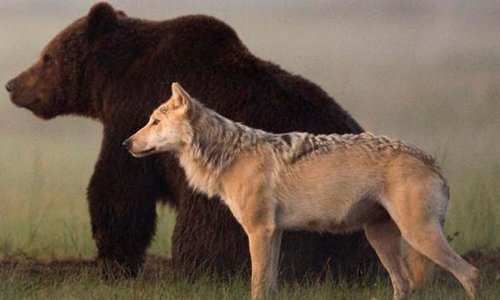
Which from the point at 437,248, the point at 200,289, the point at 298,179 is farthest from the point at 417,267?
the point at 200,289

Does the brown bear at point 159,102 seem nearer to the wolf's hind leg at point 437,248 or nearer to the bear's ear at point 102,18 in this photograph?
the bear's ear at point 102,18

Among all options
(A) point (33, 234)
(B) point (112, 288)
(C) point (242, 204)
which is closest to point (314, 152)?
(C) point (242, 204)

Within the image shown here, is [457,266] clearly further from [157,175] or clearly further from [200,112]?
[157,175]

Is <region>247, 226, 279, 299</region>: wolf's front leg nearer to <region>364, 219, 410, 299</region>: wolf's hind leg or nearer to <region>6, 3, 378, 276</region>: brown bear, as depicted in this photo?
<region>364, 219, 410, 299</region>: wolf's hind leg

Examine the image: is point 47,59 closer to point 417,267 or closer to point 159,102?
point 159,102

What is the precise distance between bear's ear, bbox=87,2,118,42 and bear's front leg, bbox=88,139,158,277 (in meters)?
0.94

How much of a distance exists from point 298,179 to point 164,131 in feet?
2.76

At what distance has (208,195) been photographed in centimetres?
880

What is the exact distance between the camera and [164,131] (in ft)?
28.2

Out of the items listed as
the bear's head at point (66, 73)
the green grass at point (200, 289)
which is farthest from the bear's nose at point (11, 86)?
the green grass at point (200, 289)

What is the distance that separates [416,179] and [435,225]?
11.7 inches

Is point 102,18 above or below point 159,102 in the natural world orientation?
above

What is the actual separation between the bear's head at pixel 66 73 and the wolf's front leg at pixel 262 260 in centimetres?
262

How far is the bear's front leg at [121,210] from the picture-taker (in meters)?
10.1
